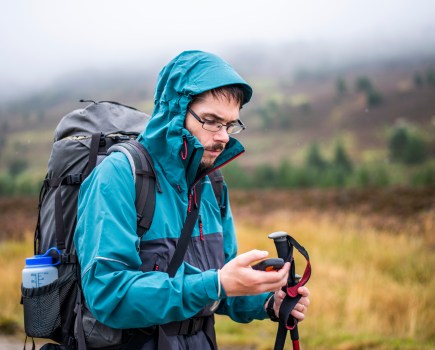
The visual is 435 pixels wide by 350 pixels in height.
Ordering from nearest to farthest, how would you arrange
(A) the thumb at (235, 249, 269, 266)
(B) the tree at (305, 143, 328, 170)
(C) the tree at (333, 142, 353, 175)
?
(A) the thumb at (235, 249, 269, 266)
(C) the tree at (333, 142, 353, 175)
(B) the tree at (305, 143, 328, 170)

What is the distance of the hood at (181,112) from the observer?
2.12m

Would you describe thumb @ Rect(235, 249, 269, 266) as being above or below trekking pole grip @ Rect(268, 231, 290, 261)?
above

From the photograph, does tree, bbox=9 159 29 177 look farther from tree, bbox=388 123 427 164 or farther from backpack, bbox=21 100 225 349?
backpack, bbox=21 100 225 349

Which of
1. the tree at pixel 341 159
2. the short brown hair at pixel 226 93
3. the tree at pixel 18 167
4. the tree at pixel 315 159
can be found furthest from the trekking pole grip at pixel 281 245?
the tree at pixel 315 159

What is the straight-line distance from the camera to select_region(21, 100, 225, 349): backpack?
79.3 inches

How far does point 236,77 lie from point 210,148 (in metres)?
0.31

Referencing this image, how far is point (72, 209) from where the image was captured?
Answer: 7.54 ft

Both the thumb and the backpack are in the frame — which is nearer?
the thumb

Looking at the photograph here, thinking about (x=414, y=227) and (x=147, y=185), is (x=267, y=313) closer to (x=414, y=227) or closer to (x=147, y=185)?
(x=147, y=185)

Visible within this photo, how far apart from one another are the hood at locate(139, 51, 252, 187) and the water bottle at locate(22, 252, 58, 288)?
2.08 feet

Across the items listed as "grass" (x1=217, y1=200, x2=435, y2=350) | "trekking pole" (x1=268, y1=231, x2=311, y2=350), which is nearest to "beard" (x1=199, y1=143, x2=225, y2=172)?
"trekking pole" (x1=268, y1=231, x2=311, y2=350)

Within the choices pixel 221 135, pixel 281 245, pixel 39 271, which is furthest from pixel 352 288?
pixel 39 271

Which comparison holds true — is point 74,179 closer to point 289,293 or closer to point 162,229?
point 162,229

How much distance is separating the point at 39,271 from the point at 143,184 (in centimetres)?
63
